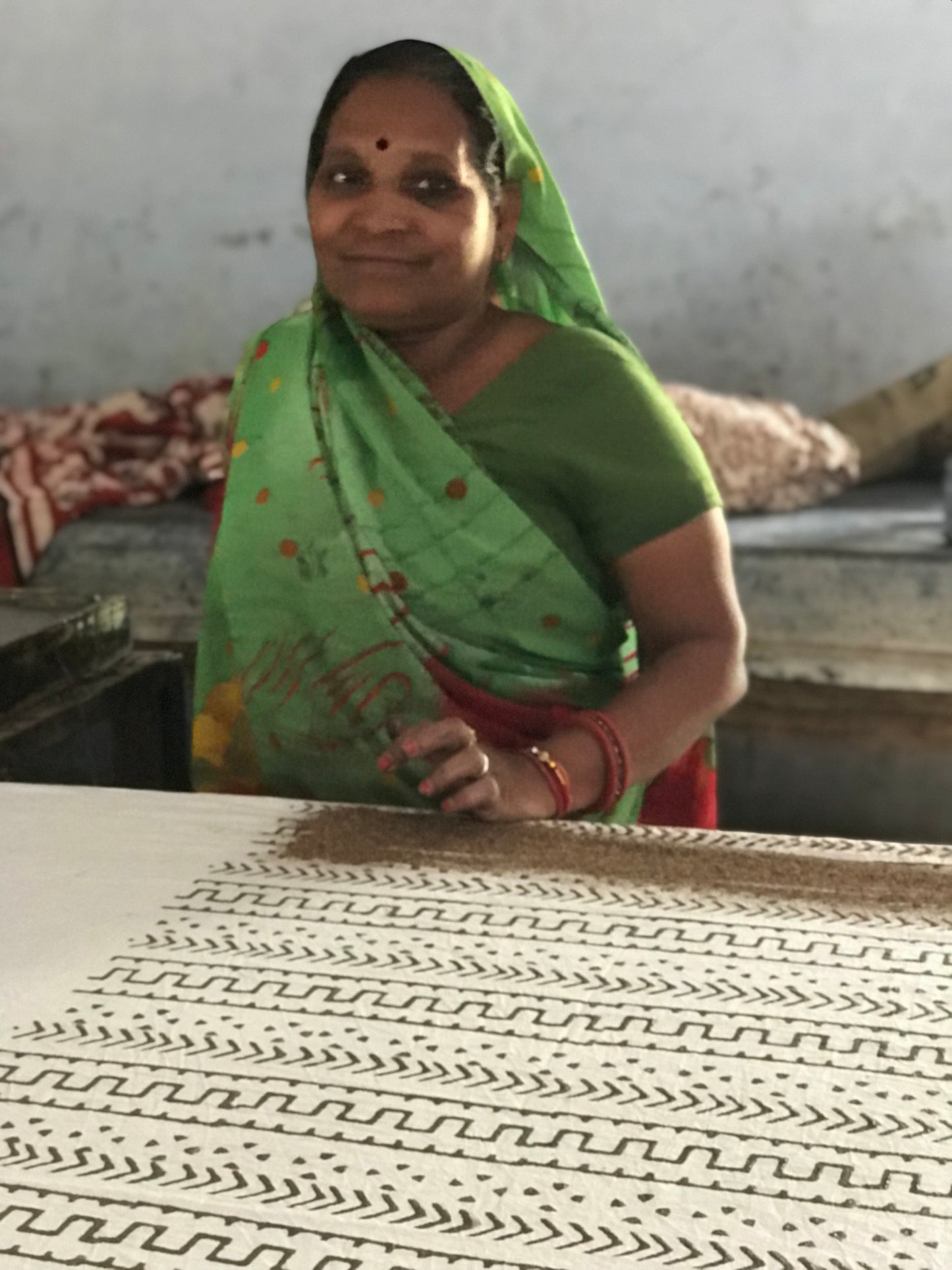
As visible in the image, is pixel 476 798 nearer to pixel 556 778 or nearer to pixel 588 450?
pixel 556 778

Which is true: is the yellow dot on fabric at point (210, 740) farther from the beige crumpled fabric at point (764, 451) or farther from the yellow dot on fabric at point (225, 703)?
the beige crumpled fabric at point (764, 451)

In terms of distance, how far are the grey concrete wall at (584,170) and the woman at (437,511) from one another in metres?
2.11

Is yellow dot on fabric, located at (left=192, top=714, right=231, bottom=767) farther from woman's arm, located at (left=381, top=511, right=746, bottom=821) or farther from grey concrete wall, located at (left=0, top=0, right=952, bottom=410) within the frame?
grey concrete wall, located at (left=0, top=0, right=952, bottom=410)

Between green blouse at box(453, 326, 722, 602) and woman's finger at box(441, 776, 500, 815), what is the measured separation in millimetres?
340

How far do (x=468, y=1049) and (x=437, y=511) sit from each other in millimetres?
686

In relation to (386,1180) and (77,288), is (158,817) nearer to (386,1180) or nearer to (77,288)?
(386,1180)

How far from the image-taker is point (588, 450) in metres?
1.34

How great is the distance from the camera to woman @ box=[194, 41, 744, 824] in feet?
4.27

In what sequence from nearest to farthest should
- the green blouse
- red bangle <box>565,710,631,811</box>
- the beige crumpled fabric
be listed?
red bangle <box>565,710,631,811</box> < the green blouse < the beige crumpled fabric

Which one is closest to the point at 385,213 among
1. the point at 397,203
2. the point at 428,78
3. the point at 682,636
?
the point at 397,203

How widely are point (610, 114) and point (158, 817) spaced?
2724 mm

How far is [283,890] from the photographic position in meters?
0.94

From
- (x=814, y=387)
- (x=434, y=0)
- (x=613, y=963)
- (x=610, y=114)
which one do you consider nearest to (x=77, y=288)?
(x=434, y=0)

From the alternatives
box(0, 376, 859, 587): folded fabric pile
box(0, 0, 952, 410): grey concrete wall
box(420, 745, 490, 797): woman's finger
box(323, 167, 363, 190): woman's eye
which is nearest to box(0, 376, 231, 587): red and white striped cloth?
box(0, 376, 859, 587): folded fabric pile
